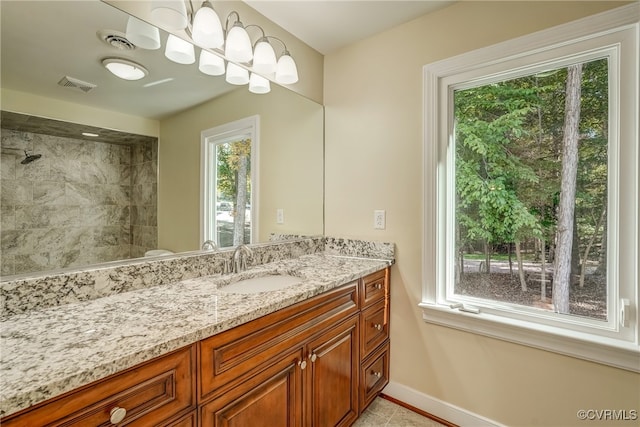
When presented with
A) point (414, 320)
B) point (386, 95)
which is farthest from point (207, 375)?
point (386, 95)

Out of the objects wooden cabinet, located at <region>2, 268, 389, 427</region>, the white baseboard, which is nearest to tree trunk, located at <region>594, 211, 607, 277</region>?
the white baseboard

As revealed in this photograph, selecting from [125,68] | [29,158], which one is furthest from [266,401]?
[125,68]

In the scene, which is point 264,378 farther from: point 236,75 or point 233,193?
point 236,75

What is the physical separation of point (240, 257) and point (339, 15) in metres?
1.51

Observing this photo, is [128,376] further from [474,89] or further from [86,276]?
[474,89]

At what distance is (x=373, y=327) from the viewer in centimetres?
167

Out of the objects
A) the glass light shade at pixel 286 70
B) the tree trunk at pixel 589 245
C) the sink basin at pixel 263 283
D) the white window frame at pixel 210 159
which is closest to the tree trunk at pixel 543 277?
the tree trunk at pixel 589 245

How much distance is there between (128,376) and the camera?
67cm

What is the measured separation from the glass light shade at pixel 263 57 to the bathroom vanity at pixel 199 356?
114 cm

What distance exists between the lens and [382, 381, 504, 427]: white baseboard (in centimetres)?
155

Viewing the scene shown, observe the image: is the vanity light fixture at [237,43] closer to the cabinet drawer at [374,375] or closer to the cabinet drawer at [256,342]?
the cabinet drawer at [256,342]

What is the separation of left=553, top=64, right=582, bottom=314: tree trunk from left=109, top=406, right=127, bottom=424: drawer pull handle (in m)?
1.79

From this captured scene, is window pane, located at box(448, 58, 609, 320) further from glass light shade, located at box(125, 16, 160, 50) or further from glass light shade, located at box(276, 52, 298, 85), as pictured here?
glass light shade, located at box(125, 16, 160, 50)

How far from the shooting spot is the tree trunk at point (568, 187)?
1384 millimetres
